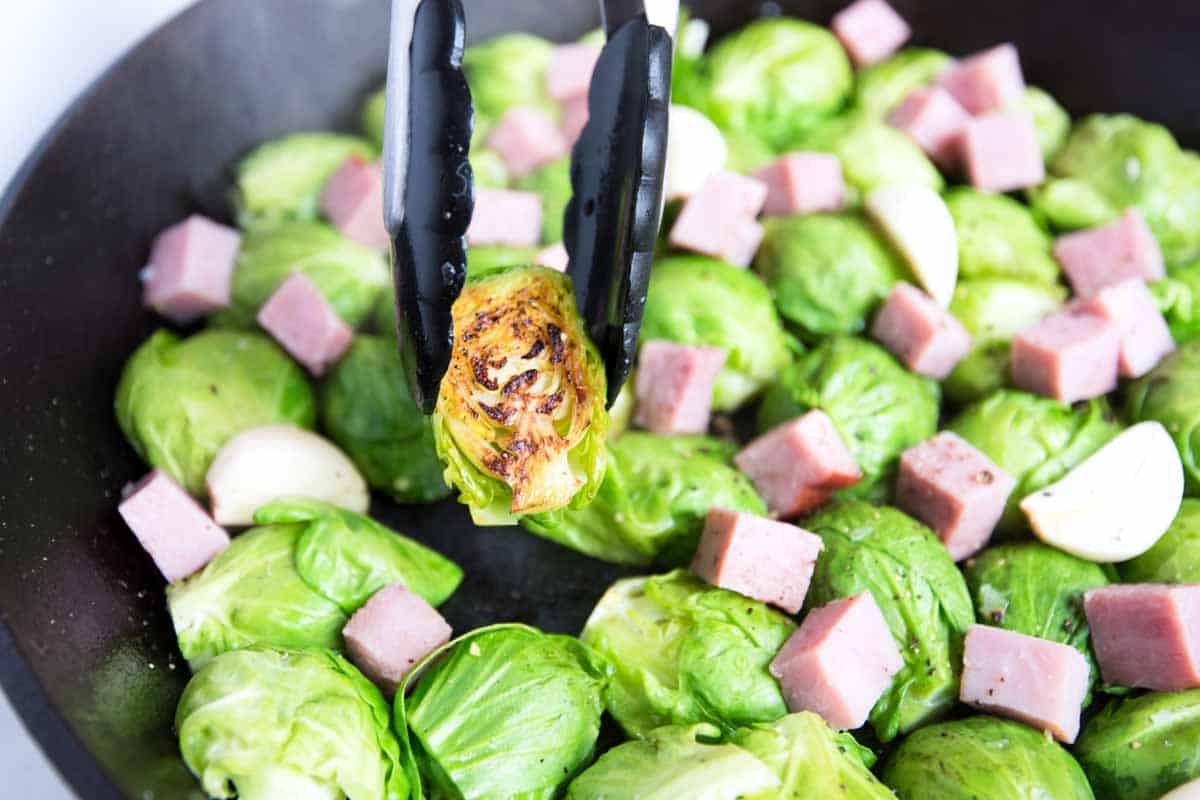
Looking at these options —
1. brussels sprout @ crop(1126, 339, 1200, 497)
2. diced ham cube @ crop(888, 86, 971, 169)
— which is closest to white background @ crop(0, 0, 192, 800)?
diced ham cube @ crop(888, 86, 971, 169)

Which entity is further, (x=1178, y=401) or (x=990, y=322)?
(x=990, y=322)

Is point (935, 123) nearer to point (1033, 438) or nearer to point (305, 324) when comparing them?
point (1033, 438)


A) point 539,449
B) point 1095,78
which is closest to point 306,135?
point 539,449

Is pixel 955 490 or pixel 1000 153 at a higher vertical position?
pixel 1000 153

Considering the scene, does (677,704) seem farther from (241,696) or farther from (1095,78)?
(1095,78)

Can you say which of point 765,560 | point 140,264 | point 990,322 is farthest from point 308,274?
point 990,322

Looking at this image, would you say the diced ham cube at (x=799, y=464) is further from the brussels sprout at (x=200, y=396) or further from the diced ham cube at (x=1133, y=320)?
the brussels sprout at (x=200, y=396)
